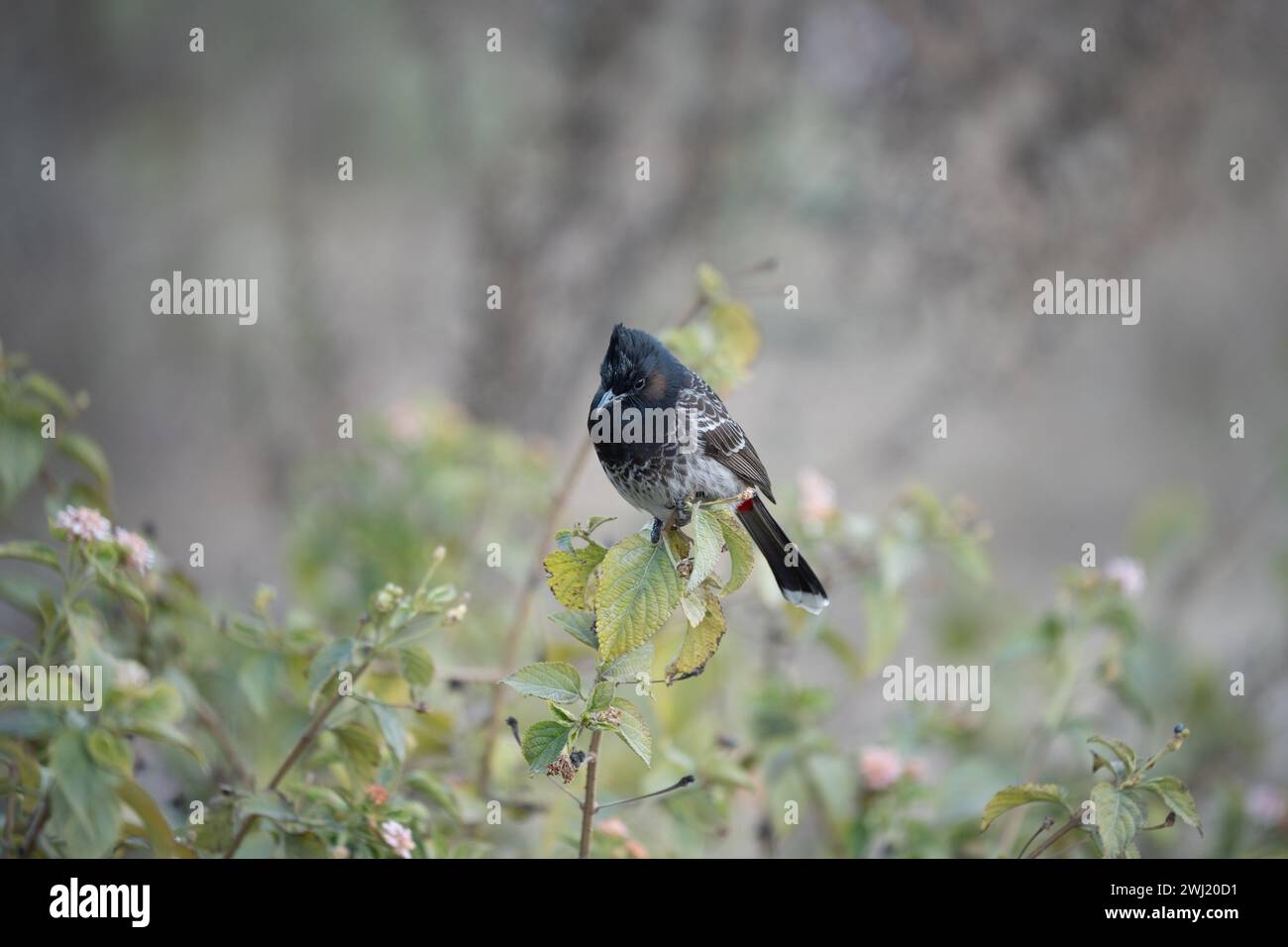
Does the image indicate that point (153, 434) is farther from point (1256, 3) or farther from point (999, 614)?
point (1256, 3)

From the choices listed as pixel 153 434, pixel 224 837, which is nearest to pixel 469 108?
pixel 153 434

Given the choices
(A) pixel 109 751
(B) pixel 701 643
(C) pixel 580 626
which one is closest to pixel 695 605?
(B) pixel 701 643

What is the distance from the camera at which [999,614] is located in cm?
494

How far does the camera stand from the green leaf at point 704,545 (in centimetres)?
178

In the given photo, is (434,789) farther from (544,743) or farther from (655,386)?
(655,386)

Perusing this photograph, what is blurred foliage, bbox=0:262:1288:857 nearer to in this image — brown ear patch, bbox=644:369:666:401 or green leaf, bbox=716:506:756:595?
green leaf, bbox=716:506:756:595

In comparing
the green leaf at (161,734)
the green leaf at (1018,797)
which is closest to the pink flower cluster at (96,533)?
the green leaf at (161,734)

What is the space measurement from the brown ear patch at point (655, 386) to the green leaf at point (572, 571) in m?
0.54

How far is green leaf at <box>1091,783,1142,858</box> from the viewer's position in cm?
186

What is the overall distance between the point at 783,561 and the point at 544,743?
0.92m

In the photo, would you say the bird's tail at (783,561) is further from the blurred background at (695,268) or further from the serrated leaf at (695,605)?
→ the blurred background at (695,268)

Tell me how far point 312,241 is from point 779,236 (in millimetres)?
2809

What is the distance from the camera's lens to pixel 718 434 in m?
2.48

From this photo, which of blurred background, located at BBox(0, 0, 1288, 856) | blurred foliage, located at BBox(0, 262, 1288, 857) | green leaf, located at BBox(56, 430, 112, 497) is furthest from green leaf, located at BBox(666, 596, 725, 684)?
blurred background, located at BBox(0, 0, 1288, 856)
